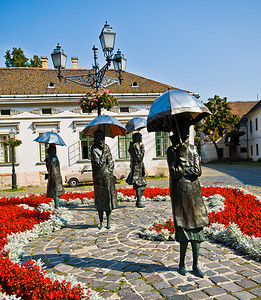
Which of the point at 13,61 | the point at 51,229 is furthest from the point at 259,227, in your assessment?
the point at 13,61

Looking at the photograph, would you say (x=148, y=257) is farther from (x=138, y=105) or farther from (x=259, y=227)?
(x=138, y=105)

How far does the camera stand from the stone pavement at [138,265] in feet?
11.4

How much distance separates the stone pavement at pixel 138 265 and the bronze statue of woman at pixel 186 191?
58 centimetres

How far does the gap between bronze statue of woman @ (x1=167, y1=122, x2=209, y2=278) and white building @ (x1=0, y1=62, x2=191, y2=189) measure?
14884mm

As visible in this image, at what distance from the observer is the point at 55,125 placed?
18.8 m

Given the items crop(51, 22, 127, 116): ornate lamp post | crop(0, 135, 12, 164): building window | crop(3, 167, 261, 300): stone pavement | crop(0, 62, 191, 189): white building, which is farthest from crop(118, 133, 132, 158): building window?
crop(3, 167, 261, 300): stone pavement

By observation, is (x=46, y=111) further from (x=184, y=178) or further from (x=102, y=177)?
(x=184, y=178)

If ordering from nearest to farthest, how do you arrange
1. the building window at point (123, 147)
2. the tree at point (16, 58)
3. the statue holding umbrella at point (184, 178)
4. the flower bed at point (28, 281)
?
the flower bed at point (28, 281) < the statue holding umbrella at point (184, 178) < the building window at point (123, 147) < the tree at point (16, 58)

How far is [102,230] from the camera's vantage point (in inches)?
259

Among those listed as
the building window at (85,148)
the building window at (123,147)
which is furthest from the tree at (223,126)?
the building window at (85,148)

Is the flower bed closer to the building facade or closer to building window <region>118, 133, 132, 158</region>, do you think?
building window <region>118, 133, 132, 158</region>

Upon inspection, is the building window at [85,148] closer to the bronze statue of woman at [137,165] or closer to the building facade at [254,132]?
the bronze statue of woman at [137,165]

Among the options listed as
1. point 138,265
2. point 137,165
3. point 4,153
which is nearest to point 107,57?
point 137,165

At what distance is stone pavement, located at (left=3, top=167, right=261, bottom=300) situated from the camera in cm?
349
